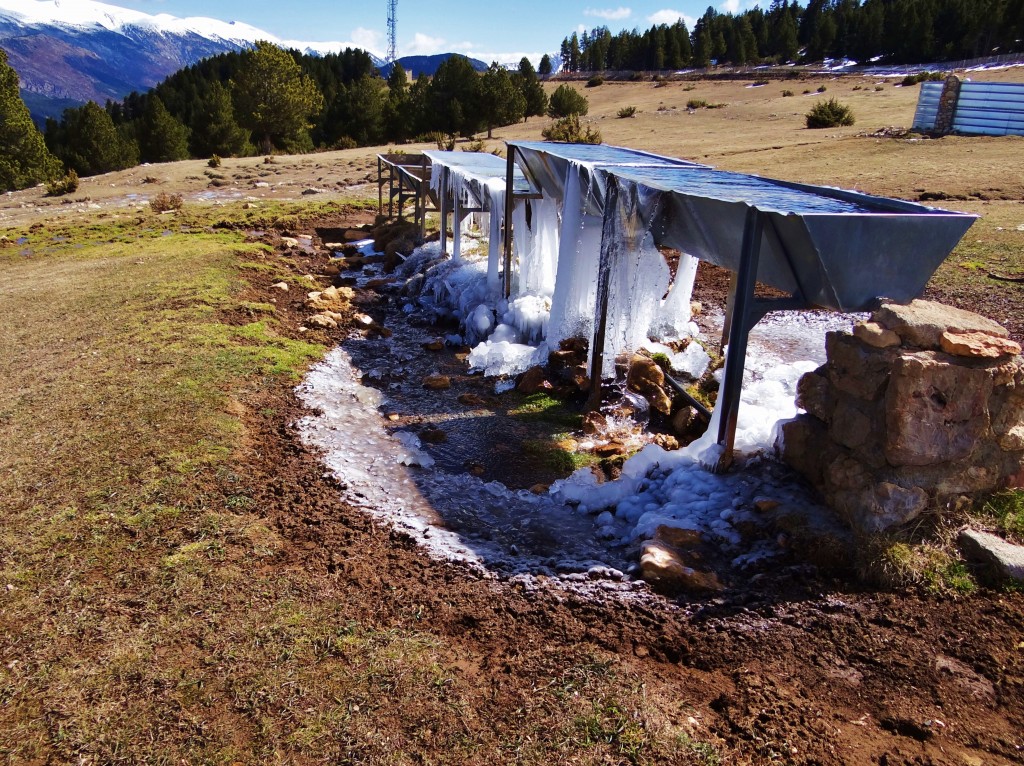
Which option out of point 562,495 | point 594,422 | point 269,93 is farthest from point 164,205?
point 269,93

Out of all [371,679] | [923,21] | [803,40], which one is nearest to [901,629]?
[371,679]

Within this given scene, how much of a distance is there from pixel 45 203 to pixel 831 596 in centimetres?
2661

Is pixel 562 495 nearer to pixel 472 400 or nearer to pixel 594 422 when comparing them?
pixel 594 422

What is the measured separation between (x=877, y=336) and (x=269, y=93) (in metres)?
41.2

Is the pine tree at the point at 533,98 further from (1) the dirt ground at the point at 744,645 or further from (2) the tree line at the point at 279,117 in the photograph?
(1) the dirt ground at the point at 744,645

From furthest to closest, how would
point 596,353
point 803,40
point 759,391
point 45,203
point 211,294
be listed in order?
1. point 803,40
2. point 45,203
3. point 211,294
4. point 596,353
5. point 759,391

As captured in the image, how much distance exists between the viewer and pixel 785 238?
4613 millimetres

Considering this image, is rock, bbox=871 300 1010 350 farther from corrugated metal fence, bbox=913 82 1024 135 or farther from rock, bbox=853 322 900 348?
corrugated metal fence, bbox=913 82 1024 135

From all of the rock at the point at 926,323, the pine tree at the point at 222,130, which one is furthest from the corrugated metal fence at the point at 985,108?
the pine tree at the point at 222,130

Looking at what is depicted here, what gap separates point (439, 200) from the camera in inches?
550

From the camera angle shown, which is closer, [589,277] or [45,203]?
[589,277]

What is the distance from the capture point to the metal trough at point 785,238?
4.30 metres

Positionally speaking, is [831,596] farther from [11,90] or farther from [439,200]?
[11,90]

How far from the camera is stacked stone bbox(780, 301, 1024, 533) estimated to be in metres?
3.96
